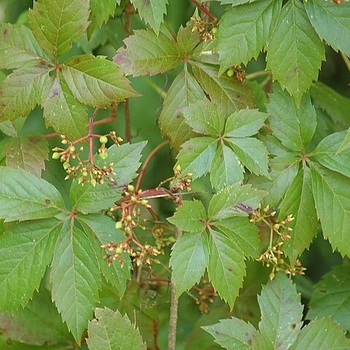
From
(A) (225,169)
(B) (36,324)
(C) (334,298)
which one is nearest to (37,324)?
(B) (36,324)

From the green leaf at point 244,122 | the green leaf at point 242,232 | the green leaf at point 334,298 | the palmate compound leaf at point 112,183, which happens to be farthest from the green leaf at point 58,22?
the green leaf at point 334,298

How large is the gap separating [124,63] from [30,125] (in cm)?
72

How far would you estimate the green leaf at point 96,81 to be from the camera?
1084mm

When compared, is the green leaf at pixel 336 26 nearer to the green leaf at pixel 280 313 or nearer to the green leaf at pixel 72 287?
the green leaf at pixel 280 313

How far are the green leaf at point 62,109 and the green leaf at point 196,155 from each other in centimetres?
19

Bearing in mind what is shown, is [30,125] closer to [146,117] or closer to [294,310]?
[146,117]

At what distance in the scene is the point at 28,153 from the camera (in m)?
1.22

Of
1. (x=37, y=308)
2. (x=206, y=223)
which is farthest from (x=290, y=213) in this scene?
(x=37, y=308)

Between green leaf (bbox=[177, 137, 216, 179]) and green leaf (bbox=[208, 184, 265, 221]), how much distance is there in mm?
67

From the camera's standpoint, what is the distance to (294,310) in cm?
117

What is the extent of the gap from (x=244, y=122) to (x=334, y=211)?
240mm

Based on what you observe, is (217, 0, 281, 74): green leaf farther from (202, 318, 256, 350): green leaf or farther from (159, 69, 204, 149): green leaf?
(202, 318, 256, 350): green leaf

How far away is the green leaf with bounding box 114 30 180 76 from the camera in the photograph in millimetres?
1128

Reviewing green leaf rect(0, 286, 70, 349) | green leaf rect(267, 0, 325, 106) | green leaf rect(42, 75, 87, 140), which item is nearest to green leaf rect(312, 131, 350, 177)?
green leaf rect(267, 0, 325, 106)
